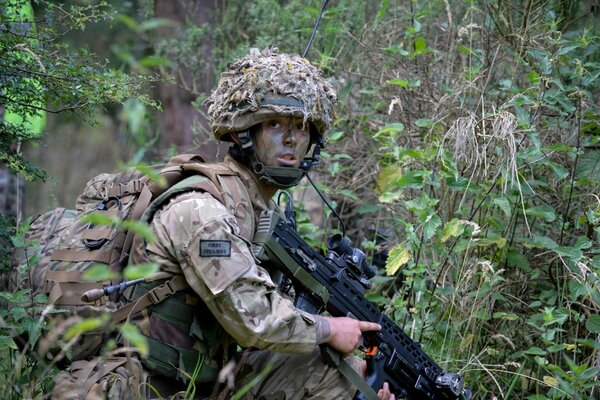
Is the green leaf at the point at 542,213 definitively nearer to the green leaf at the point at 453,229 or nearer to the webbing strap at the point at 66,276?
the green leaf at the point at 453,229

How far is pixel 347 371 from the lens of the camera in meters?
3.70

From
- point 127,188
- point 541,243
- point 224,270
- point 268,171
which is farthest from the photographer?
point 541,243

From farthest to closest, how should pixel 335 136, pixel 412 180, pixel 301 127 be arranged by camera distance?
1. pixel 335 136
2. pixel 412 180
3. pixel 301 127

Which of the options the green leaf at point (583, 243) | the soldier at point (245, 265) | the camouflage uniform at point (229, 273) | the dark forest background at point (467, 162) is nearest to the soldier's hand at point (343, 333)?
the soldier at point (245, 265)

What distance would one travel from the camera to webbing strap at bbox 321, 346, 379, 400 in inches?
142

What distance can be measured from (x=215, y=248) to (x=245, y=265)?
145mm

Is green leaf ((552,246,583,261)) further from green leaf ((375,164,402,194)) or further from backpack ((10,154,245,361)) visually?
backpack ((10,154,245,361))

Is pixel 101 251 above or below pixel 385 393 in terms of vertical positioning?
above

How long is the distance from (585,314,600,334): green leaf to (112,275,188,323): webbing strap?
2.23m

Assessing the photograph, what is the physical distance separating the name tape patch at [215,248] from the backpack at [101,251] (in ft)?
0.77

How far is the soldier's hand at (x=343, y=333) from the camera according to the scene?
3.53 meters

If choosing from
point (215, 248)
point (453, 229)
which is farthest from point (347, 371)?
point (453, 229)

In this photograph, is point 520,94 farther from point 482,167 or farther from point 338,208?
point 338,208

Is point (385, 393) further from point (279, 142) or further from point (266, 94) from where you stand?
point (266, 94)
